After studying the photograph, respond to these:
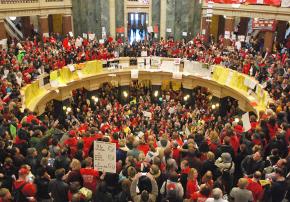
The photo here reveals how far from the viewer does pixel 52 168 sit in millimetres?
8539

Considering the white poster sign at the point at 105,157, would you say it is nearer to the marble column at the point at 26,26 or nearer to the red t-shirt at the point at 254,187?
the red t-shirt at the point at 254,187

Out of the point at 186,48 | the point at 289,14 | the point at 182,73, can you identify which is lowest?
the point at 182,73

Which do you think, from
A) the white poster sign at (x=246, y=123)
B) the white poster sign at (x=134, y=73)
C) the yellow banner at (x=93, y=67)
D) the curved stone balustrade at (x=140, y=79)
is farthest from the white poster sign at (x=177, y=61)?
the white poster sign at (x=246, y=123)

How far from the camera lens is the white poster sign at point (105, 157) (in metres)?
8.49

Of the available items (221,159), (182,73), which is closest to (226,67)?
(182,73)

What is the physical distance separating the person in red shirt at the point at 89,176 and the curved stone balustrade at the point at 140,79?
1123 cm

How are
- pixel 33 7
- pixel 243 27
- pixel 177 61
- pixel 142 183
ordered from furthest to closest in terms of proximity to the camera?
pixel 243 27
pixel 33 7
pixel 177 61
pixel 142 183

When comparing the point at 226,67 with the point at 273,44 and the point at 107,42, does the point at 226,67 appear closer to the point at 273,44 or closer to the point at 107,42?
the point at 273,44

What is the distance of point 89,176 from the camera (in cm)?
830

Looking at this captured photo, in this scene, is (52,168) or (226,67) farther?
(226,67)

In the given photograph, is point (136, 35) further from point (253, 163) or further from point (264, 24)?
point (253, 163)

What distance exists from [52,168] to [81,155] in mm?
778

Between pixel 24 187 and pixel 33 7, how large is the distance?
20.5 meters

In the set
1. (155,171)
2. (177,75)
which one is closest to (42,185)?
(155,171)
